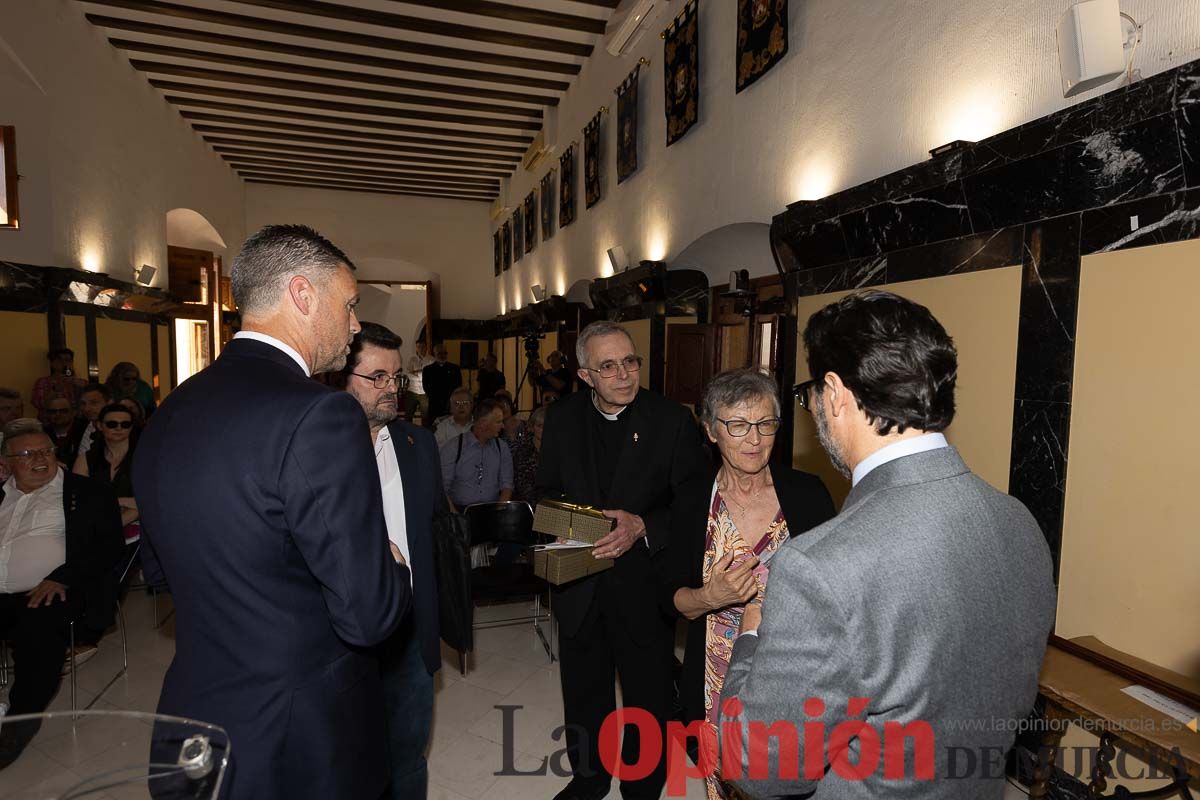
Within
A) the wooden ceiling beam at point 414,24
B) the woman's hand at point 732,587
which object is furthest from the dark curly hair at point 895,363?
the wooden ceiling beam at point 414,24

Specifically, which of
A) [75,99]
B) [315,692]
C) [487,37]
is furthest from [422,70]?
[315,692]

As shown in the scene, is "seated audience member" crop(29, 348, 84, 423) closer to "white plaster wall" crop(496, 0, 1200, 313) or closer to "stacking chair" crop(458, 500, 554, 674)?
"stacking chair" crop(458, 500, 554, 674)

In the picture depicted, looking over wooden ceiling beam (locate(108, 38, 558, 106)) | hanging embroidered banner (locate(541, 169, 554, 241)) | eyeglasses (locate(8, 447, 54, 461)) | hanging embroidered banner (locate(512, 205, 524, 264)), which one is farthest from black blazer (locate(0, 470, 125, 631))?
hanging embroidered banner (locate(512, 205, 524, 264))

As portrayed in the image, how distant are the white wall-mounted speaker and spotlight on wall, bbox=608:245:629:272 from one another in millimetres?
5803

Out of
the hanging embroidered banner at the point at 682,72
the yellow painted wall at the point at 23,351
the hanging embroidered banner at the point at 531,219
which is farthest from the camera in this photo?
the hanging embroidered banner at the point at 531,219

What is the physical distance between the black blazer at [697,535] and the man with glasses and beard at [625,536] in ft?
0.83

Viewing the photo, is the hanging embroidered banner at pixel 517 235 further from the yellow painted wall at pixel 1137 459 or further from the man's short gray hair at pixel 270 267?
the man's short gray hair at pixel 270 267

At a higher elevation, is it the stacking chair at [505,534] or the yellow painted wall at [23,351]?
the yellow painted wall at [23,351]

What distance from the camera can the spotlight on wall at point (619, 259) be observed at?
26.3 feet

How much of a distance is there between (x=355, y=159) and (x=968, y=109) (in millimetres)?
12947

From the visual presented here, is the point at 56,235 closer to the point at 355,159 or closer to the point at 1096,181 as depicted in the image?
the point at 355,159

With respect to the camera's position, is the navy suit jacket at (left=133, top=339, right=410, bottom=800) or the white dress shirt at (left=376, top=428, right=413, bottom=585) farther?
the white dress shirt at (left=376, top=428, right=413, bottom=585)

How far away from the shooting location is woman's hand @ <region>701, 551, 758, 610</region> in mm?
1662

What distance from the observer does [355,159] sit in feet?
43.9
